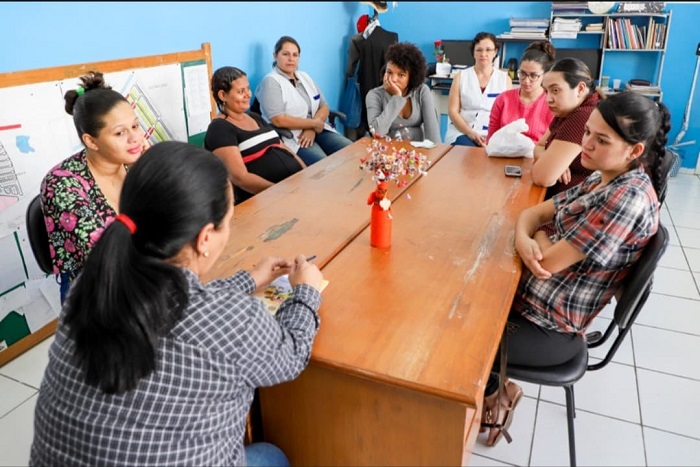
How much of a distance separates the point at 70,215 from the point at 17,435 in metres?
0.91

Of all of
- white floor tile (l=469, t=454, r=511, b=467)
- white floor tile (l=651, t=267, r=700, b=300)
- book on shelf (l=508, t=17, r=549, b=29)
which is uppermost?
book on shelf (l=508, t=17, r=549, b=29)

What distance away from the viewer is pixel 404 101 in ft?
10.9

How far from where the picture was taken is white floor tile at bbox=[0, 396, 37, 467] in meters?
1.83

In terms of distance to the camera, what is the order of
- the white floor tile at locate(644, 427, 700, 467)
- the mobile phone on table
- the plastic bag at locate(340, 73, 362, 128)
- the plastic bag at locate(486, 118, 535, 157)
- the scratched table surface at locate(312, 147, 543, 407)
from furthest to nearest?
the plastic bag at locate(340, 73, 362, 128) → the plastic bag at locate(486, 118, 535, 157) → the mobile phone on table → the white floor tile at locate(644, 427, 700, 467) → the scratched table surface at locate(312, 147, 543, 407)

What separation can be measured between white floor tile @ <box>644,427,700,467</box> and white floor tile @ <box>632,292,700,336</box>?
0.77 m

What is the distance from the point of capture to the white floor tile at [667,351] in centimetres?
221

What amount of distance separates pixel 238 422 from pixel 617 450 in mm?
1422

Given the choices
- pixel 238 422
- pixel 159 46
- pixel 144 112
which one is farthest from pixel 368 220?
pixel 159 46

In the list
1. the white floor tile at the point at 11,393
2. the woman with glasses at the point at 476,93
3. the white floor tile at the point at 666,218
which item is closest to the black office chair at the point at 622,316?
the white floor tile at the point at 11,393

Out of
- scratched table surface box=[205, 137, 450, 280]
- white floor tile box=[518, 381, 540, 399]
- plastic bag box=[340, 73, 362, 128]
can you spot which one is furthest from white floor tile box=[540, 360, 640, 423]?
plastic bag box=[340, 73, 362, 128]

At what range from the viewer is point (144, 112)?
2.87 metres

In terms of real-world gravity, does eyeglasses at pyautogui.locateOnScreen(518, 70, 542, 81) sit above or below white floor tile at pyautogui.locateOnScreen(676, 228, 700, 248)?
above

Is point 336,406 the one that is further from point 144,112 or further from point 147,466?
point 144,112

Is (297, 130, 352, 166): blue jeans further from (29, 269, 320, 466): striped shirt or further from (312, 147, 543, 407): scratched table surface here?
(29, 269, 320, 466): striped shirt
